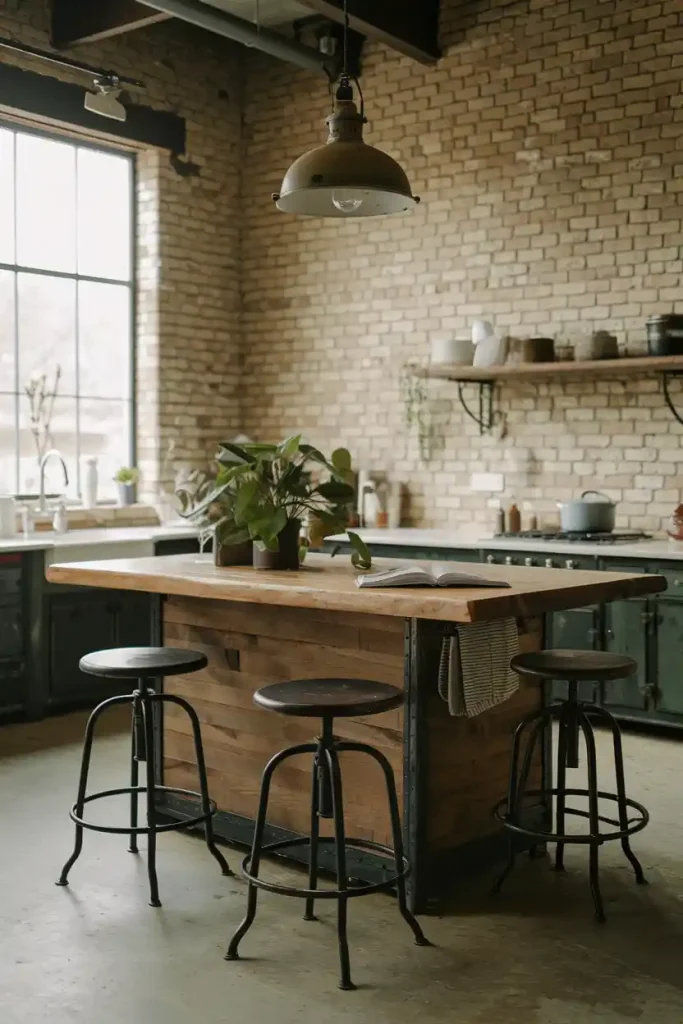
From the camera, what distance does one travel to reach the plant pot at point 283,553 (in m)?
4.23

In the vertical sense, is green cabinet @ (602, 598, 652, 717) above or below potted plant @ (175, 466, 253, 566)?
below

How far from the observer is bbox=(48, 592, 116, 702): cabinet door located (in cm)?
630

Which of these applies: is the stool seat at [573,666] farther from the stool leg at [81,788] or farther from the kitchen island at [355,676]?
the stool leg at [81,788]

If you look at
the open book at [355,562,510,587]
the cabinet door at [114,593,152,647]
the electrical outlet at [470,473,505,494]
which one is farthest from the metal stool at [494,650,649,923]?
the electrical outlet at [470,473,505,494]

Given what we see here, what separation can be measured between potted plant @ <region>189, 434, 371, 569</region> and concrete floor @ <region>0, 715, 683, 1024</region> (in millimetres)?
1138

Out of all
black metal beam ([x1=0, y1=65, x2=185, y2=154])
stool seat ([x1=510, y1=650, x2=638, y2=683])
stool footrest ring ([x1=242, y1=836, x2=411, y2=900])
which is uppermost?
black metal beam ([x1=0, y1=65, x2=185, y2=154])

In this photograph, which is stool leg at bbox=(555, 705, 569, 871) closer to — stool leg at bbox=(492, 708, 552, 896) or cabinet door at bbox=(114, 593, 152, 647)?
stool leg at bbox=(492, 708, 552, 896)

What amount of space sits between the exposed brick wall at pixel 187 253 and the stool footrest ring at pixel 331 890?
15.7ft

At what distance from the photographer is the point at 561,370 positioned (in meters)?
6.70

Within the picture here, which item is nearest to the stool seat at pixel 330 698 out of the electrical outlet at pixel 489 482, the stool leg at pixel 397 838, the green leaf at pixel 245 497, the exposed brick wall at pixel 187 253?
the stool leg at pixel 397 838

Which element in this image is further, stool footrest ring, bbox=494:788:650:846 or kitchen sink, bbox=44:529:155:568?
kitchen sink, bbox=44:529:155:568

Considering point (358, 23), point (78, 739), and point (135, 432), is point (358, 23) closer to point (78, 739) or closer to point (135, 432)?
point (135, 432)

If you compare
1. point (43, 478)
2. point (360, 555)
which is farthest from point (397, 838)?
point (43, 478)

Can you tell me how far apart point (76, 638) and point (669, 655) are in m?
3.19
